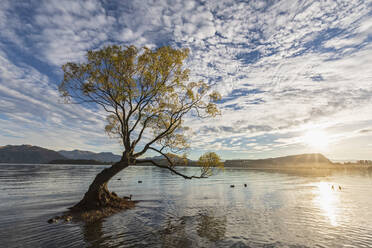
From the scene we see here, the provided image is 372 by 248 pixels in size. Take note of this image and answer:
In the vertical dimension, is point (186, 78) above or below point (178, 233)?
above

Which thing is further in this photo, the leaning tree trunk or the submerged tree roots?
the leaning tree trunk

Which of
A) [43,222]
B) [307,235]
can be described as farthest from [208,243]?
[43,222]

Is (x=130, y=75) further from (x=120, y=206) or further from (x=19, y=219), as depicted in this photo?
(x=19, y=219)

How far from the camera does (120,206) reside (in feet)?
92.4

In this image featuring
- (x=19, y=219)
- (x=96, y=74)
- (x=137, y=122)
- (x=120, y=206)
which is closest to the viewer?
(x=19, y=219)

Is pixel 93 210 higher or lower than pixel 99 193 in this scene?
lower

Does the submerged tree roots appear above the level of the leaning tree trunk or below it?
below

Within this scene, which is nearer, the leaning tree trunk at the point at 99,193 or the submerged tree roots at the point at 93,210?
the submerged tree roots at the point at 93,210

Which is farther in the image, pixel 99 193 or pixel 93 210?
pixel 99 193

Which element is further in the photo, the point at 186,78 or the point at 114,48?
the point at 186,78

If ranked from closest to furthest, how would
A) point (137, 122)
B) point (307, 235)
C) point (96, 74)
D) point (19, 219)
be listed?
1. point (307, 235)
2. point (19, 219)
3. point (96, 74)
4. point (137, 122)

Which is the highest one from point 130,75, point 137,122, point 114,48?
point 114,48

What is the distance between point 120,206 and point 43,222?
9.12 metres

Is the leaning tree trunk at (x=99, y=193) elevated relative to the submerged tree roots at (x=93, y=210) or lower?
elevated
